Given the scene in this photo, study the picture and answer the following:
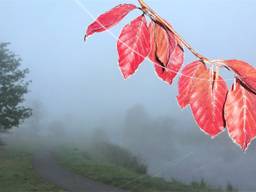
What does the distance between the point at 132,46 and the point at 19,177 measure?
7.40m

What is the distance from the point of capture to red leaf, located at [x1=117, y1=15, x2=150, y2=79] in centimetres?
22

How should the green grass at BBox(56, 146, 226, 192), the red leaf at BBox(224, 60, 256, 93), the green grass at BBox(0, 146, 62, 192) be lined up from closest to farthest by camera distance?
the red leaf at BBox(224, 60, 256, 93), the green grass at BBox(0, 146, 62, 192), the green grass at BBox(56, 146, 226, 192)

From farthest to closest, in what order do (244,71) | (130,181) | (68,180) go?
(68,180) < (130,181) < (244,71)

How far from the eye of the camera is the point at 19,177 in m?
7.18

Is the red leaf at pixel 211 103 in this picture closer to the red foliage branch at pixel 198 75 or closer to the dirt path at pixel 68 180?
the red foliage branch at pixel 198 75

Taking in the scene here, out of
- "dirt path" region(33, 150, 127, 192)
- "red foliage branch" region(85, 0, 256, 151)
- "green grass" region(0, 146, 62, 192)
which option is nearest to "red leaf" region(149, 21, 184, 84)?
"red foliage branch" region(85, 0, 256, 151)

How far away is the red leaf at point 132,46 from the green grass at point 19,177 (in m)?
6.06

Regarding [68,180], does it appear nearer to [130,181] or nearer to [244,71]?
[130,181]

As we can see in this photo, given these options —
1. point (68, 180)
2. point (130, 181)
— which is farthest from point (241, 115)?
point (68, 180)

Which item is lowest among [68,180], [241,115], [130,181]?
[241,115]

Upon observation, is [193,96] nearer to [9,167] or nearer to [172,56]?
[172,56]

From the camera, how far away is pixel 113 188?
661 cm

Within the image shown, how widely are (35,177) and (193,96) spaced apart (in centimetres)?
758

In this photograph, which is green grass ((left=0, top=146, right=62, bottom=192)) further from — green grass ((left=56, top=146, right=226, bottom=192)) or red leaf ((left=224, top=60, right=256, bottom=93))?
red leaf ((left=224, top=60, right=256, bottom=93))
